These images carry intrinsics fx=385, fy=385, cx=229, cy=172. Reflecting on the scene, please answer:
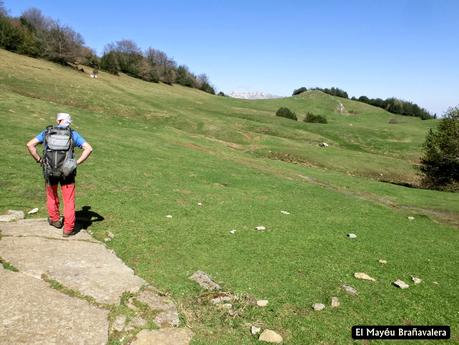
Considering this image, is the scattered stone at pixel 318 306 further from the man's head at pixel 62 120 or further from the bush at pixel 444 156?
the bush at pixel 444 156

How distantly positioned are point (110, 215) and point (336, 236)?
7.74 metres

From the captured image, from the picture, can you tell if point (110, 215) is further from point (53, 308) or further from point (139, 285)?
point (53, 308)

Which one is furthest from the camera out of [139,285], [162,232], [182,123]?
[182,123]

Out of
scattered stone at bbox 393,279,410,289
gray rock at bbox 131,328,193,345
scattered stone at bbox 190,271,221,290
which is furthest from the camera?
scattered stone at bbox 393,279,410,289

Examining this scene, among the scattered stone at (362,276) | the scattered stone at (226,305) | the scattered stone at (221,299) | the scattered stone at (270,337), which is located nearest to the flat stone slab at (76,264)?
the scattered stone at (221,299)

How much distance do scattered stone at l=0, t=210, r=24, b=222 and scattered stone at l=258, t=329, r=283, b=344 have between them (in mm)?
8275

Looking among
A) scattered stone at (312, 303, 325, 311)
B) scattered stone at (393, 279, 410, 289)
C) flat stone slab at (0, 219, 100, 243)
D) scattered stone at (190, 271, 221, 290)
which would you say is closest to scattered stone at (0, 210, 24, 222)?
flat stone slab at (0, 219, 100, 243)

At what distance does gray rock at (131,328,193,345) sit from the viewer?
626 centimetres

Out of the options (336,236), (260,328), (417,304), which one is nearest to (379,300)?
(417,304)

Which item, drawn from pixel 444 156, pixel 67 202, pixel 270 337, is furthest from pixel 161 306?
pixel 444 156

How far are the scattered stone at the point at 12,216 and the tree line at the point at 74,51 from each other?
7356 cm

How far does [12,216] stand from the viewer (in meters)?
11.3

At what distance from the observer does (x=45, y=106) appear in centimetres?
3706

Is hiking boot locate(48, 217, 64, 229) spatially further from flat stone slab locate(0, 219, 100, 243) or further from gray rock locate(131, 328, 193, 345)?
gray rock locate(131, 328, 193, 345)
